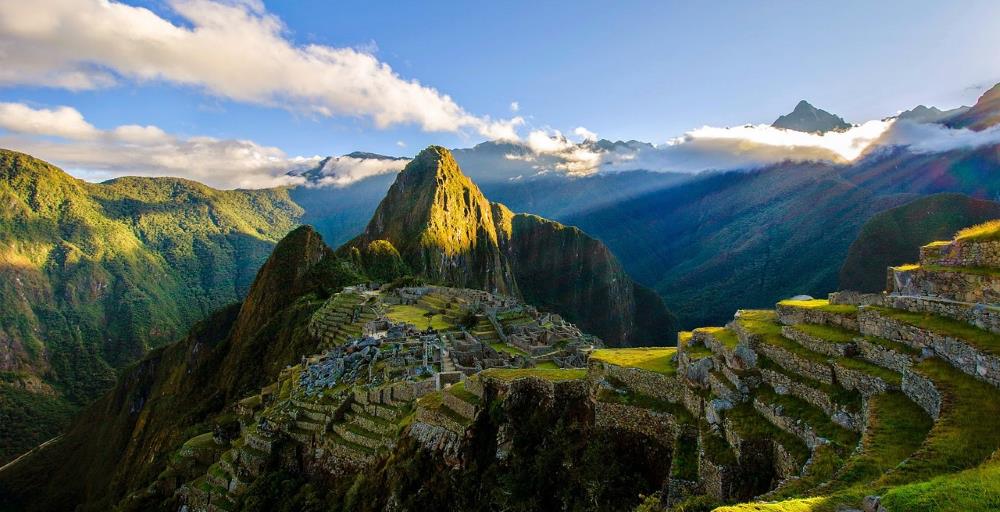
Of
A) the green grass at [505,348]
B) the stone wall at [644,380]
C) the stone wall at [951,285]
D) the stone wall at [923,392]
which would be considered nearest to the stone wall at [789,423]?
the stone wall at [923,392]

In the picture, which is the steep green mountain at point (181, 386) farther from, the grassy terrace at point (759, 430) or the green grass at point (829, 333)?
the green grass at point (829, 333)

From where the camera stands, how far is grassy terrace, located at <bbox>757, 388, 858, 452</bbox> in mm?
10151

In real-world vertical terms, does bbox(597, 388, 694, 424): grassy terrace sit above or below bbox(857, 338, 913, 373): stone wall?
below

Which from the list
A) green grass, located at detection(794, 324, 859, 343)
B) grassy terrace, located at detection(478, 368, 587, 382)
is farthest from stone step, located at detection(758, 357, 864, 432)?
grassy terrace, located at detection(478, 368, 587, 382)

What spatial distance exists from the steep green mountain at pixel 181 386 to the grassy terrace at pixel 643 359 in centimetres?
5126

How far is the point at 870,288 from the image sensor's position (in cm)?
14975

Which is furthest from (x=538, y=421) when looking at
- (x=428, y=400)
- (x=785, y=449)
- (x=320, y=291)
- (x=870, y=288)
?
(x=870, y=288)

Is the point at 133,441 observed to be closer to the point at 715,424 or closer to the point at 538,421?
the point at 538,421

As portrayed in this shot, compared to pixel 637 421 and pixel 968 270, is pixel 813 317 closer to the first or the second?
pixel 968 270

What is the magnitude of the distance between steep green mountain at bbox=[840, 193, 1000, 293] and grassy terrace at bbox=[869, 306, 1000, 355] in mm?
167716

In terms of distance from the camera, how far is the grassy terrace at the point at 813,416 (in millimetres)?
10151

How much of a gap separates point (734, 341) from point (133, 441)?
12466cm

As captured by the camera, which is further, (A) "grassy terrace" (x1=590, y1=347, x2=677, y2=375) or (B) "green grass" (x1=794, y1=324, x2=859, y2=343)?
(A) "grassy terrace" (x1=590, y1=347, x2=677, y2=375)

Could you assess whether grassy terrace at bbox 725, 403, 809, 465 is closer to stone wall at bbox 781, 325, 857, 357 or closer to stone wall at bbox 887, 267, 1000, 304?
stone wall at bbox 781, 325, 857, 357
